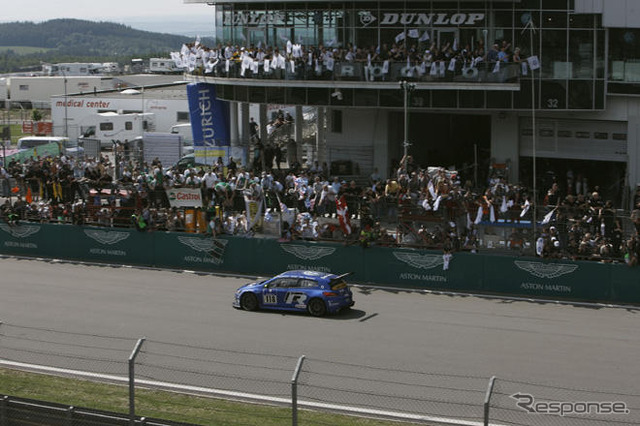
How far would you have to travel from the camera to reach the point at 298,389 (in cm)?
1759

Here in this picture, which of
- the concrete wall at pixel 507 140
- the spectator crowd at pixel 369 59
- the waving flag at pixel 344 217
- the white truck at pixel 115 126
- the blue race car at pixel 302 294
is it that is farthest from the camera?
the white truck at pixel 115 126

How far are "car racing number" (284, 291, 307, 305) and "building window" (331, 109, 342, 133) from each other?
18.0 metres

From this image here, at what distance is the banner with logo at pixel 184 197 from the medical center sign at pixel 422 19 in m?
10.9

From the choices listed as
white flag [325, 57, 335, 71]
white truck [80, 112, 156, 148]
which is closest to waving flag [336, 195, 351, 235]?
white flag [325, 57, 335, 71]

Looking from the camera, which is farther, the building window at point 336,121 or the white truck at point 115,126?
the white truck at point 115,126

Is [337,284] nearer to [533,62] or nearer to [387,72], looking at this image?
[387,72]

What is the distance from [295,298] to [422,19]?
56.0ft

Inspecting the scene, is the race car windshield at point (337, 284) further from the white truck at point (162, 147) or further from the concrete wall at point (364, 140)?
the white truck at point (162, 147)

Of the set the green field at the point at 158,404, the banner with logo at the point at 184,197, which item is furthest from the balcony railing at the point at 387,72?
the green field at the point at 158,404

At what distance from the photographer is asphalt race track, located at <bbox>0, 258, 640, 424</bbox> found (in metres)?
20.0

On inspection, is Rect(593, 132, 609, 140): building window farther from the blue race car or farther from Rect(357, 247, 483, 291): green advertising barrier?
the blue race car

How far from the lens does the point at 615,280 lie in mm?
25219

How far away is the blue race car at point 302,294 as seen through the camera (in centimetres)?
2417

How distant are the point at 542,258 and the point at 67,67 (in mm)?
130094
